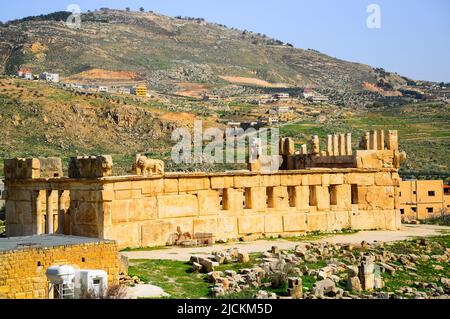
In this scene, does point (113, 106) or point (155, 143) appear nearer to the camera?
point (155, 143)

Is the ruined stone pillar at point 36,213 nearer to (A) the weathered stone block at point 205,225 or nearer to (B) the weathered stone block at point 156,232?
(B) the weathered stone block at point 156,232

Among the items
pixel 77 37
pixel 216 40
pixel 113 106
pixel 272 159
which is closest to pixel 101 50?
pixel 77 37

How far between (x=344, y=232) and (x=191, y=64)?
132716 mm

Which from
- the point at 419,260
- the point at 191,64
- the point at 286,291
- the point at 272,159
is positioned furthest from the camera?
the point at 191,64

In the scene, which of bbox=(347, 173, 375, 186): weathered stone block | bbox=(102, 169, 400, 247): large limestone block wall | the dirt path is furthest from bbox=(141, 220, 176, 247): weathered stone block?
bbox=(347, 173, 375, 186): weathered stone block

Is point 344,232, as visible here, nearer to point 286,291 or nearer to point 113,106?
point 286,291

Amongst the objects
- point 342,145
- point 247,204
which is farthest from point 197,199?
point 342,145

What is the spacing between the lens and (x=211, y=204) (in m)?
27.1

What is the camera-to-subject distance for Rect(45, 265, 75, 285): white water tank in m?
17.2

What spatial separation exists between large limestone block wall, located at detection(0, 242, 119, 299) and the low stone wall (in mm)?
5159

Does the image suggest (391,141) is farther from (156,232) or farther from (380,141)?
(156,232)

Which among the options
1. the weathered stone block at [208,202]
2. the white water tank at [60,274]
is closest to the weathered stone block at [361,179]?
the weathered stone block at [208,202]

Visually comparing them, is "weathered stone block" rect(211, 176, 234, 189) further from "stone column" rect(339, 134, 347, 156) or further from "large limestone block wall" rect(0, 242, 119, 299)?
"large limestone block wall" rect(0, 242, 119, 299)

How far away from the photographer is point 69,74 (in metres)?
133
